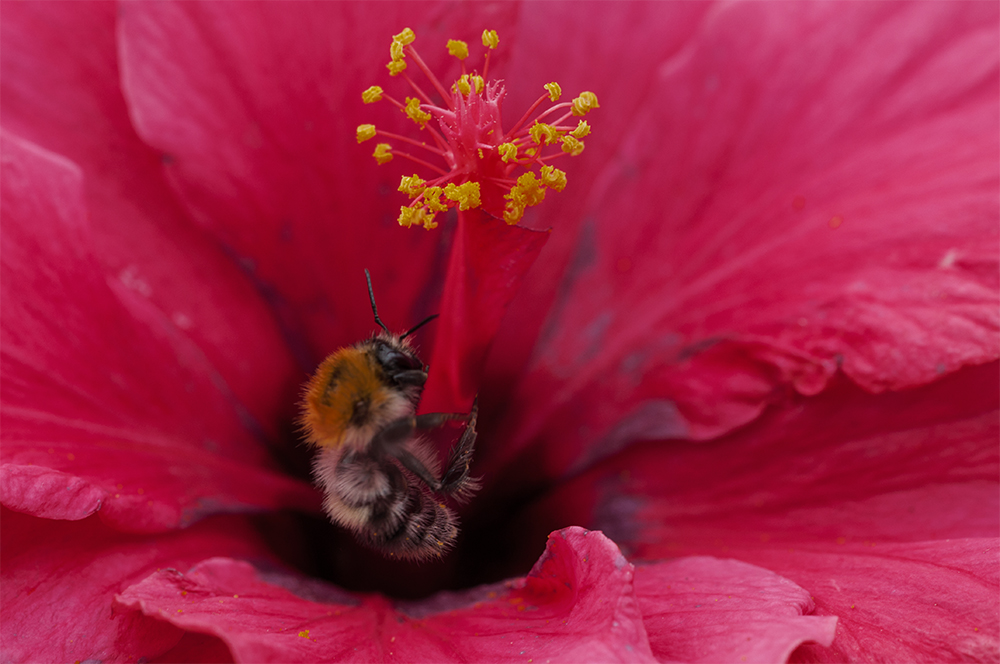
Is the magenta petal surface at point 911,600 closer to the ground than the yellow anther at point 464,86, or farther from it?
closer to the ground

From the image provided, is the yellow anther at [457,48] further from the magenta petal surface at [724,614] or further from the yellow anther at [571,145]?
the magenta petal surface at [724,614]

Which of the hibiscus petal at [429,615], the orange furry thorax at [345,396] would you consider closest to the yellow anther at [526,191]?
the orange furry thorax at [345,396]

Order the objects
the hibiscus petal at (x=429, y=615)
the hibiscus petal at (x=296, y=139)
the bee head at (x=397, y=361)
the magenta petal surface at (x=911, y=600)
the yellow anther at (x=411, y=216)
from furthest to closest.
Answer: the hibiscus petal at (x=296, y=139) → the yellow anther at (x=411, y=216) → the bee head at (x=397, y=361) → the magenta petal surface at (x=911, y=600) → the hibiscus petal at (x=429, y=615)

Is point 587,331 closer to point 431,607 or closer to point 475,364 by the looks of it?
point 475,364

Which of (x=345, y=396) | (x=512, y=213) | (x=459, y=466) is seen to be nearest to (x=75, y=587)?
(x=345, y=396)

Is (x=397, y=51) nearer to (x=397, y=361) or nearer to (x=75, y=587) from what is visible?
(x=397, y=361)

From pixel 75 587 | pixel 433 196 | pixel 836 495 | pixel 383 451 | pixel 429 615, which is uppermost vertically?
pixel 433 196

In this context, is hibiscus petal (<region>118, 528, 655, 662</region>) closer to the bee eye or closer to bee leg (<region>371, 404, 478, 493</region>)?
bee leg (<region>371, 404, 478, 493</region>)
